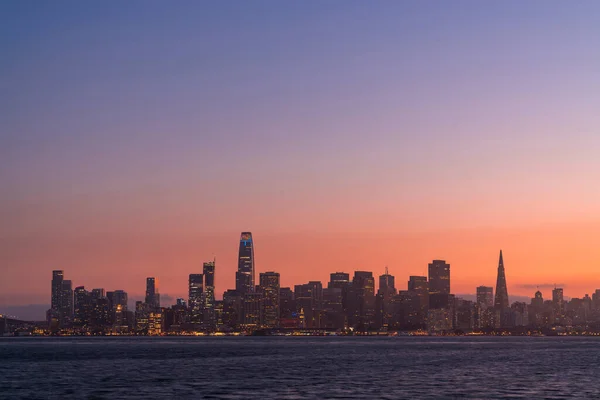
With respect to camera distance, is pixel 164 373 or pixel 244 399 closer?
pixel 244 399

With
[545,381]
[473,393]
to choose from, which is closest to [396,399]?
[473,393]

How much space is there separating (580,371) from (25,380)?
87624mm

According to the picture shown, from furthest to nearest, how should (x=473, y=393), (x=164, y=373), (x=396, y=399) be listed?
(x=164, y=373) < (x=473, y=393) < (x=396, y=399)

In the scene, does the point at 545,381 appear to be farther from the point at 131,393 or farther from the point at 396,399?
the point at 131,393

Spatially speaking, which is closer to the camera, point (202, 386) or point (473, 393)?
point (473, 393)

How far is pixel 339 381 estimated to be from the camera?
11512 cm

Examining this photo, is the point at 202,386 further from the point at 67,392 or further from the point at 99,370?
the point at 99,370

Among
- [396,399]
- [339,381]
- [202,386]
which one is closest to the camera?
[396,399]

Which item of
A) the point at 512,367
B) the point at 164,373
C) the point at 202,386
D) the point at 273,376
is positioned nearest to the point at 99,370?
the point at 164,373

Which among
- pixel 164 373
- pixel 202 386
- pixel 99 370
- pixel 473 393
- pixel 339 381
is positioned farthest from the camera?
pixel 99 370

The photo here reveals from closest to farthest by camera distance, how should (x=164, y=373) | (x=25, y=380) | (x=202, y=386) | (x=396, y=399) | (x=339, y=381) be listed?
(x=396, y=399) < (x=202, y=386) < (x=339, y=381) < (x=25, y=380) < (x=164, y=373)

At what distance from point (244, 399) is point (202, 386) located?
18.6 meters

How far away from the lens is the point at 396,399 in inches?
3499

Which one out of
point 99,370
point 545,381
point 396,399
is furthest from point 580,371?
point 99,370
